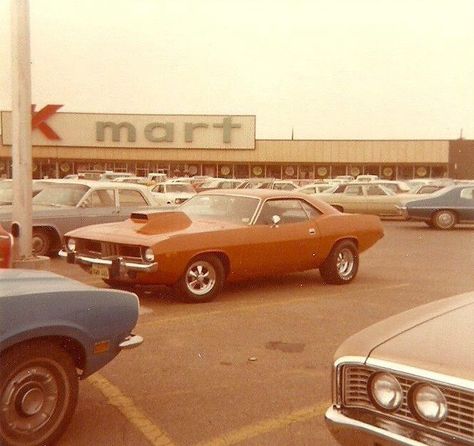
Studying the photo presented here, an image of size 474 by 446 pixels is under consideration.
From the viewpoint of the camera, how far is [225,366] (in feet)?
A: 19.7

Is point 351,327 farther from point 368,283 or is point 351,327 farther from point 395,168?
point 395,168

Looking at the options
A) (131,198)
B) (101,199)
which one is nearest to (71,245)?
(101,199)

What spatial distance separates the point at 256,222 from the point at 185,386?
166 inches

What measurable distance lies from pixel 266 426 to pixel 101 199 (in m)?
9.30

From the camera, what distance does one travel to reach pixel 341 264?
34.4ft

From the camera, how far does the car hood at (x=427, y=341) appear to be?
3.17 metres

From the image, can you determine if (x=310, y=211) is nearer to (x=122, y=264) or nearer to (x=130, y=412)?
(x=122, y=264)

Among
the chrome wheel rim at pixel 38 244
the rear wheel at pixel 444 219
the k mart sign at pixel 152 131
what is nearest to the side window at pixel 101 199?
the chrome wheel rim at pixel 38 244

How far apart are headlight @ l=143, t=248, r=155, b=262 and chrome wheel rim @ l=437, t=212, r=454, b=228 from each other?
14977 millimetres

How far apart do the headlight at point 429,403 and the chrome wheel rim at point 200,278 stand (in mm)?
5556

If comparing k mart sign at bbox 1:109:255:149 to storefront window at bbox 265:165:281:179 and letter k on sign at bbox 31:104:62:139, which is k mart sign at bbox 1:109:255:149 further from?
storefront window at bbox 265:165:281:179

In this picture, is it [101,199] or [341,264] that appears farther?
[101,199]

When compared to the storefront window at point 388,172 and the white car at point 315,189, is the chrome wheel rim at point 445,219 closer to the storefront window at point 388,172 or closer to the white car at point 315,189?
the white car at point 315,189

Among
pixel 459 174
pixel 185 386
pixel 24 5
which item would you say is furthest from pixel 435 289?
Answer: pixel 459 174
